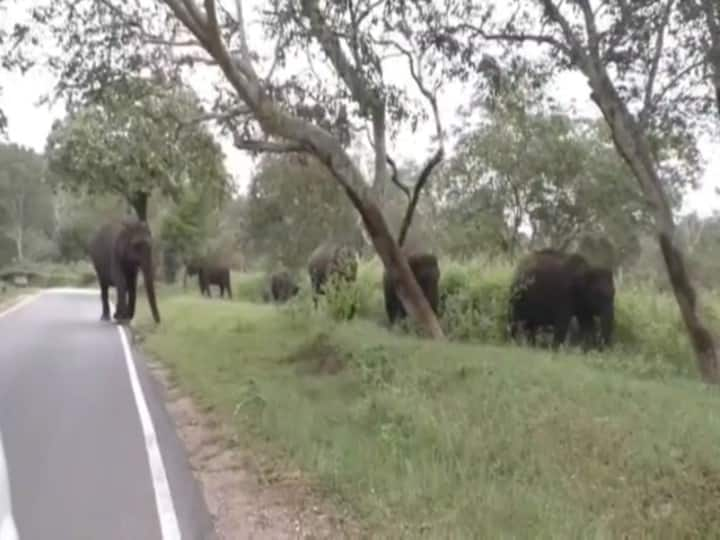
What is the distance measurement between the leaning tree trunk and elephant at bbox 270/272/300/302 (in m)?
22.5

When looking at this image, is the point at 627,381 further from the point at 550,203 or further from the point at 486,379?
the point at 550,203

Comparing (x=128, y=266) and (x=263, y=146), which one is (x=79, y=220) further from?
(x=263, y=146)

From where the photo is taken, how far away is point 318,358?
15.4 metres

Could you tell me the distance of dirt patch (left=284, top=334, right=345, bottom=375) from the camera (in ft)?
Result: 47.0

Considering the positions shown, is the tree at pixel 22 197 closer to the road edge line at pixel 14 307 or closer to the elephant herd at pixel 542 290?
the road edge line at pixel 14 307

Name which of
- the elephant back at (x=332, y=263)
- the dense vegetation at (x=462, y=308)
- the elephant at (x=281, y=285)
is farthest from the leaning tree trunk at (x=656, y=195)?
the elephant at (x=281, y=285)

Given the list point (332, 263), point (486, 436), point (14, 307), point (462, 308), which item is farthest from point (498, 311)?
point (14, 307)

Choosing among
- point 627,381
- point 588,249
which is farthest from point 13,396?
point 588,249

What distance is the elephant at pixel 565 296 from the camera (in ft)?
58.2

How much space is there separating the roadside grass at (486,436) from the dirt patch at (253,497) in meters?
0.20

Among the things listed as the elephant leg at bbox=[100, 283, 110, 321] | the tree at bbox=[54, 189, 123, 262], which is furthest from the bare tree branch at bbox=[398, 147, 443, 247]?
the tree at bbox=[54, 189, 123, 262]

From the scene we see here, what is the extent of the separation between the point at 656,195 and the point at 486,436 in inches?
242

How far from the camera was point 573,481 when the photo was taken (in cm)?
724

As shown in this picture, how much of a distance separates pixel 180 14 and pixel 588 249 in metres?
9.51
